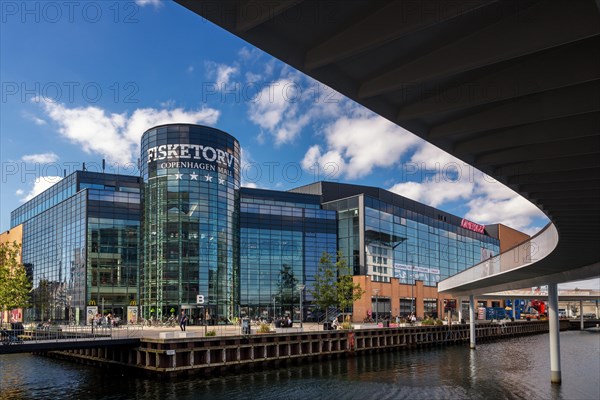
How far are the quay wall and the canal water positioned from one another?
130 centimetres

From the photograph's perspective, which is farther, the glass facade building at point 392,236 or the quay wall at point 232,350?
the glass facade building at point 392,236

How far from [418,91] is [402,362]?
38966 mm

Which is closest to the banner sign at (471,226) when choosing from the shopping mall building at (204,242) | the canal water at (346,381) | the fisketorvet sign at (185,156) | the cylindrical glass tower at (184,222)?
the shopping mall building at (204,242)

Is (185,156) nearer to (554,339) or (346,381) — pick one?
(346,381)

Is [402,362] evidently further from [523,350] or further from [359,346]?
[523,350]

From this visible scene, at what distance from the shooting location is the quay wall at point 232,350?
36.4 meters

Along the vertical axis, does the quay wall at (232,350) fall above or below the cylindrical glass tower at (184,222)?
below

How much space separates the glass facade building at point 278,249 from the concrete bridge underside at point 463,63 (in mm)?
67669

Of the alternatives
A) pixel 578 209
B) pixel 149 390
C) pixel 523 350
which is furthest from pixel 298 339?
pixel 578 209

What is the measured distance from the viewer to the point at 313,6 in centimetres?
721

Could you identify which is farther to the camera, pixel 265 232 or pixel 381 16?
pixel 265 232

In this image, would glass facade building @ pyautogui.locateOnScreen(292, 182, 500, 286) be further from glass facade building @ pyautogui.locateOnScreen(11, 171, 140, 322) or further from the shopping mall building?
glass facade building @ pyautogui.locateOnScreen(11, 171, 140, 322)

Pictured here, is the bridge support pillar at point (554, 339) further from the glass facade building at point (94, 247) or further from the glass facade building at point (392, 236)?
the glass facade building at point (94, 247)

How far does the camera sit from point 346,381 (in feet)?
113
